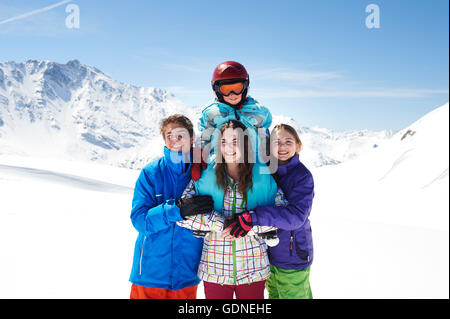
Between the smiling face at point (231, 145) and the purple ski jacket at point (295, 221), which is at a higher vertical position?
the smiling face at point (231, 145)

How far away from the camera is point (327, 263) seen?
533 cm

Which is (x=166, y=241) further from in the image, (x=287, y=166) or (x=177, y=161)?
(x=287, y=166)

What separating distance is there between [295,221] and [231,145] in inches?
28.4

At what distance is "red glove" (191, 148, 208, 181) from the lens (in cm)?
246

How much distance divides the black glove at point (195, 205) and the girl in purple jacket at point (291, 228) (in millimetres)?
540

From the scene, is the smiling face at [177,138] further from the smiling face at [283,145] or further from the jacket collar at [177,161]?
the smiling face at [283,145]

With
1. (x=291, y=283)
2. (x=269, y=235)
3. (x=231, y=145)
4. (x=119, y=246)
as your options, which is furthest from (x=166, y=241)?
(x=119, y=246)

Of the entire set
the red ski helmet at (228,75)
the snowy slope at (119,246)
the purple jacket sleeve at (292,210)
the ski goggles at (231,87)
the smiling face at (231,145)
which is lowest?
the snowy slope at (119,246)

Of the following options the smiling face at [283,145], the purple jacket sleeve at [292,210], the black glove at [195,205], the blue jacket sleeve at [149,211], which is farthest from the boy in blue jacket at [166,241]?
the smiling face at [283,145]

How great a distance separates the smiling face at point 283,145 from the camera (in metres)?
2.73
